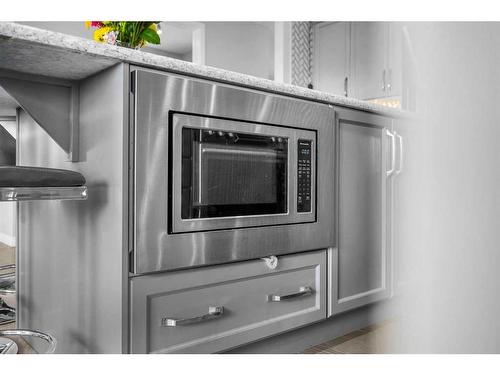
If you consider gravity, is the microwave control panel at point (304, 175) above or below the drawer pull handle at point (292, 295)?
above

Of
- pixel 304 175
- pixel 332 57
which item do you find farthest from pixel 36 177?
pixel 332 57

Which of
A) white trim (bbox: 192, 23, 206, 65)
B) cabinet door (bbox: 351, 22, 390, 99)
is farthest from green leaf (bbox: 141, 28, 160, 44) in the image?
white trim (bbox: 192, 23, 206, 65)

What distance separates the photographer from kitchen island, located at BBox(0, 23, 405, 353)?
41.8 inches

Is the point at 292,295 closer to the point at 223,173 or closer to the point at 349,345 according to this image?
the point at 349,345

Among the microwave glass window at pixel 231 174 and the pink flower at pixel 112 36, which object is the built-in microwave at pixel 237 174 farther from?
the pink flower at pixel 112 36

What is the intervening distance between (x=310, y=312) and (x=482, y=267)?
136 centimetres

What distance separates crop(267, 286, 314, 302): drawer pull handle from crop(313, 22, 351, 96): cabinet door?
3.19 metres

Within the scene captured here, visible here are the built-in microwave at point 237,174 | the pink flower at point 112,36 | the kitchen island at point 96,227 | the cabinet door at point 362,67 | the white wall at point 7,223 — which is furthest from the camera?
the cabinet door at point 362,67

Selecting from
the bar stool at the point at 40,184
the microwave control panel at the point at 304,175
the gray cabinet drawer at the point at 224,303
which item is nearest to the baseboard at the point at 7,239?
the bar stool at the point at 40,184

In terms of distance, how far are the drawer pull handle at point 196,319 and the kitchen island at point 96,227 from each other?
5 centimetres

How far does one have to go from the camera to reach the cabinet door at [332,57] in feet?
14.2

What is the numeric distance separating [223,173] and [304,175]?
366 mm

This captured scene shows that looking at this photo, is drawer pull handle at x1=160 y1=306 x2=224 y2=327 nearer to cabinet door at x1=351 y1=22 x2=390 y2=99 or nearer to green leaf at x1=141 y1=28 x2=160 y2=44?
green leaf at x1=141 y1=28 x2=160 y2=44

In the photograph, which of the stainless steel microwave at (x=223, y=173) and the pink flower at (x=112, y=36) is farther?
the pink flower at (x=112, y=36)
